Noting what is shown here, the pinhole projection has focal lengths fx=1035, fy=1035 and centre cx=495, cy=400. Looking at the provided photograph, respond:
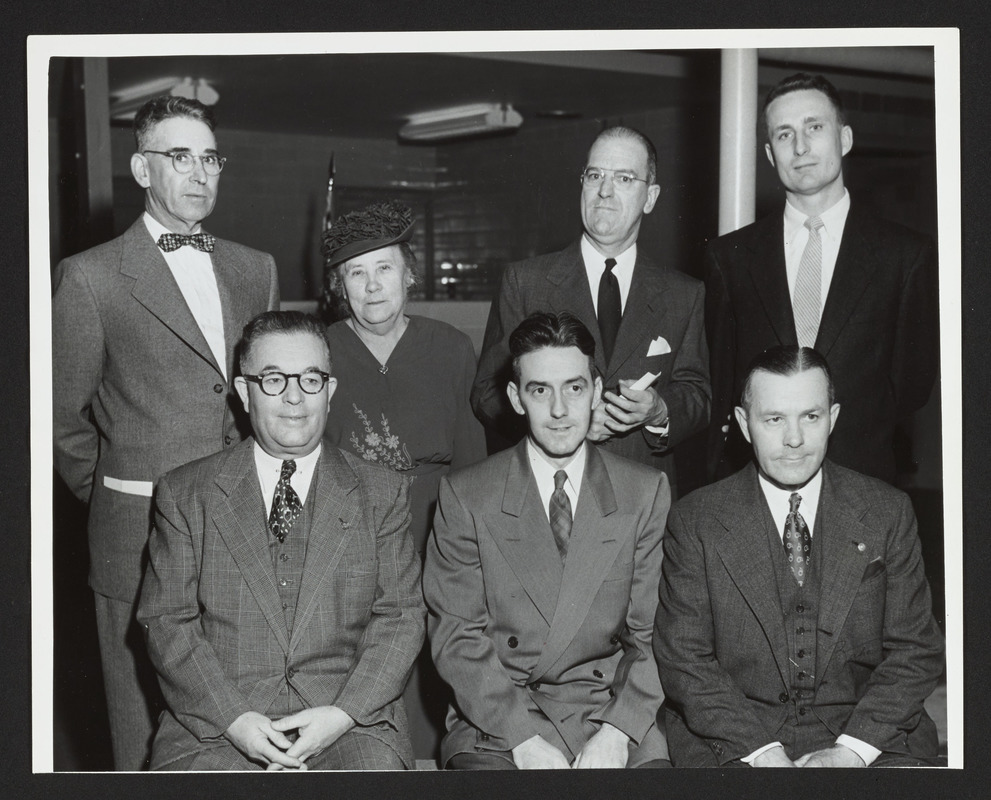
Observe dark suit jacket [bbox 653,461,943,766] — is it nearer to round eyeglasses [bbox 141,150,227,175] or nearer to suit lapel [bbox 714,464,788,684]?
suit lapel [bbox 714,464,788,684]

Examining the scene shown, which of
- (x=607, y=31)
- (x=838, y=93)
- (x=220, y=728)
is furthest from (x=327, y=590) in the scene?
(x=838, y=93)

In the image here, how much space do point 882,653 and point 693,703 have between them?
476 millimetres

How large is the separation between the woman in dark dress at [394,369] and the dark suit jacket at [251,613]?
22 cm

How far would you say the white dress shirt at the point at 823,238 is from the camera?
2.65 metres

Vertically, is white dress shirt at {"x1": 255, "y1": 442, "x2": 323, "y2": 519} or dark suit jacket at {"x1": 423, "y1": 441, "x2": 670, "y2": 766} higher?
white dress shirt at {"x1": 255, "y1": 442, "x2": 323, "y2": 519}

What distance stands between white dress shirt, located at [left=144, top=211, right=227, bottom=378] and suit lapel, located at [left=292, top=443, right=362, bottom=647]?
0.39 metres

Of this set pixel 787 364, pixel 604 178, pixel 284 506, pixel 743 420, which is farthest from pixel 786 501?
pixel 284 506

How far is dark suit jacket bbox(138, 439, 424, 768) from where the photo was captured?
2402mm

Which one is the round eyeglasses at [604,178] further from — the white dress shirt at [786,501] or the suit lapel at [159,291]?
the suit lapel at [159,291]

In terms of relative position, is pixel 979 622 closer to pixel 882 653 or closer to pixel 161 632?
pixel 882 653

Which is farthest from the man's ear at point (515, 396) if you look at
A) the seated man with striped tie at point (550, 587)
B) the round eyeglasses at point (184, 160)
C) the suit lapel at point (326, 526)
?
the round eyeglasses at point (184, 160)

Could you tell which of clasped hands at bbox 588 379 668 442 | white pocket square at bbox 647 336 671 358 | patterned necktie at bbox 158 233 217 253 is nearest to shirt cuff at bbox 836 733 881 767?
clasped hands at bbox 588 379 668 442

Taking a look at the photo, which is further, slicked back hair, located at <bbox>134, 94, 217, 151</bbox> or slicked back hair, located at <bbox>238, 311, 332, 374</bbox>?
slicked back hair, located at <bbox>134, 94, 217, 151</bbox>

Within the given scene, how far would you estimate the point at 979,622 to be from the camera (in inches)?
107
